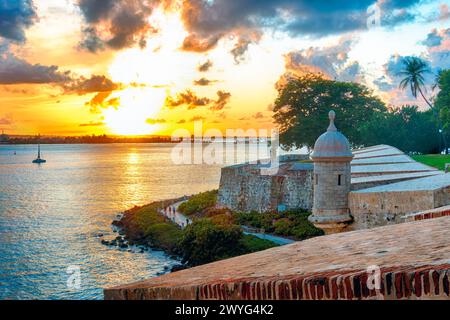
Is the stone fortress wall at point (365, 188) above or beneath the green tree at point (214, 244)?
above

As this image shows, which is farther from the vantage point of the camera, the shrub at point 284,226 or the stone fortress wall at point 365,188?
the shrub at point 284,226

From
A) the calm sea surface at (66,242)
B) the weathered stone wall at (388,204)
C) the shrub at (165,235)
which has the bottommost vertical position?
the calm sea surface at (66,242)

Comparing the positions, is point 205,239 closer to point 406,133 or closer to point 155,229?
point 155,229

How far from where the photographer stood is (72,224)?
52.3 metres

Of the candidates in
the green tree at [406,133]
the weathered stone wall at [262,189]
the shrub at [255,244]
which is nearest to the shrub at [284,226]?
the shrub at [255,244]

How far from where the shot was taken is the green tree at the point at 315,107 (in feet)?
170

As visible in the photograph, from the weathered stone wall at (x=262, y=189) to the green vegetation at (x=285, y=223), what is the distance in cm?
103

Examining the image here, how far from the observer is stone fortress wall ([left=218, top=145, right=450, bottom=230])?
628 inches

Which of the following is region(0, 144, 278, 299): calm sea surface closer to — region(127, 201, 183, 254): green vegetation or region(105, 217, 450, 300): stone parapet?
region(127, 201, 183, 254): green vegetation

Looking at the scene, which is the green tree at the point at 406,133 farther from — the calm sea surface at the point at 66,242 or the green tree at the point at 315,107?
the calm sea surface at the point at 66,242

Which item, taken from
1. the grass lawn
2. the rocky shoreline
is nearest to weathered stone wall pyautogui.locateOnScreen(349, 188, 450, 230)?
the grass lawn

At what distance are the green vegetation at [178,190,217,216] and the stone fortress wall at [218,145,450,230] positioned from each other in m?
3.44

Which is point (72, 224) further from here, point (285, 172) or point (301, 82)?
point (301, 82)
